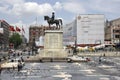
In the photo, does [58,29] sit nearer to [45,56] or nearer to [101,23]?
[45,56]

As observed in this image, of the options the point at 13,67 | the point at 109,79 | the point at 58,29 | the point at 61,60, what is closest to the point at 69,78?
the point at 109,79

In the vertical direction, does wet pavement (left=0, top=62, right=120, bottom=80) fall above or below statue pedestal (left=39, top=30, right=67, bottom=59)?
below

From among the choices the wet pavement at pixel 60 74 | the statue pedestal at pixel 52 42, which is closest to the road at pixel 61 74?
the wet pavement at pixel 60 74

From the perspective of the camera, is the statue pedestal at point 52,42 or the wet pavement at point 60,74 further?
the statue pedestal at point 52,42

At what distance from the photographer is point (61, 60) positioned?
7400cm

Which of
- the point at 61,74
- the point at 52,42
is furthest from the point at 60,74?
the point at 52,42

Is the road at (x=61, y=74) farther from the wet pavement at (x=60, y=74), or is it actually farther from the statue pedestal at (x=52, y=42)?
the statue pedestal at (x=52, y=42)

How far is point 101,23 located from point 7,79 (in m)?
163

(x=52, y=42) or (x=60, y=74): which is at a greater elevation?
(x=52, y=42)

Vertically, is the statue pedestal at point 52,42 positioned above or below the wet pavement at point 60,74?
above

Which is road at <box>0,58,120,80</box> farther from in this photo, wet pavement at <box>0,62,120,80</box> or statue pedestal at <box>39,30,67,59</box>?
statue pedestal at <box>39,30,67,59</box>

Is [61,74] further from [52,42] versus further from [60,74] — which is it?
[52,42]

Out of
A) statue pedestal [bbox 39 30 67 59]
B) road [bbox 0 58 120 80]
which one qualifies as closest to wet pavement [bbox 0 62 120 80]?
road [bbox 0 58 120 80]

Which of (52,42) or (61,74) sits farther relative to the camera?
(52,42)
